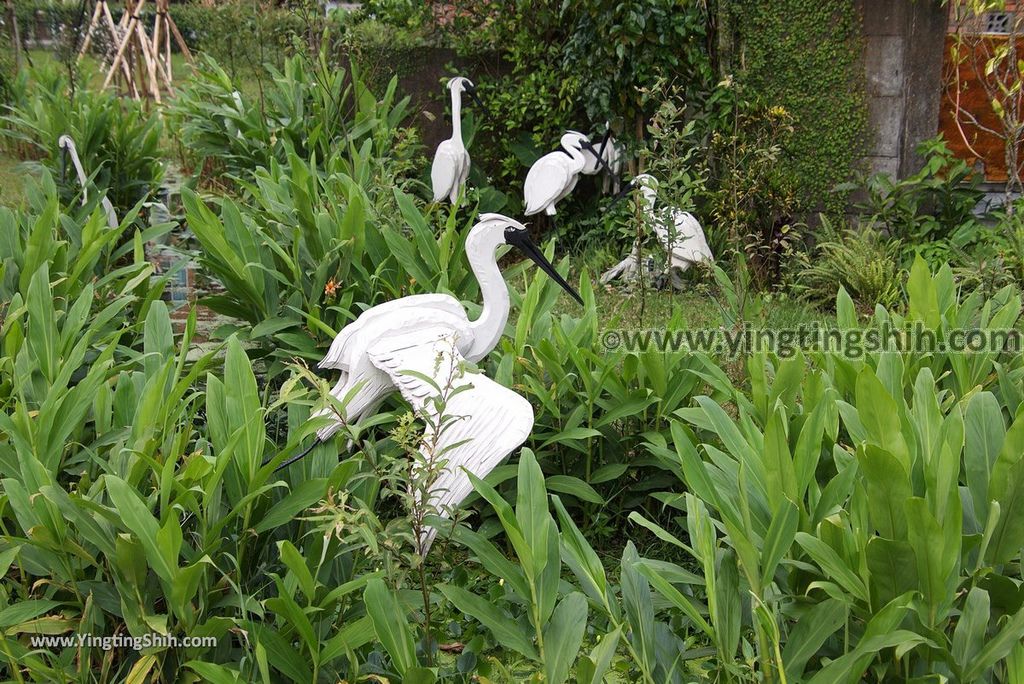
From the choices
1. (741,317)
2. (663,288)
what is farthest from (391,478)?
(663,288)

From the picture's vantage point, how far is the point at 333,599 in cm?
236

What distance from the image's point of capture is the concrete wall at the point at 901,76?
19.8ft

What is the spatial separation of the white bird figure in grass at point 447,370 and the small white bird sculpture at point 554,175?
336cm

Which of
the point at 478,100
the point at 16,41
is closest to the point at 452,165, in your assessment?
the point at 478,100

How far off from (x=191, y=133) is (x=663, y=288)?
4851 mm

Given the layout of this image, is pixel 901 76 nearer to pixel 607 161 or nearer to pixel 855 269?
pixel 855 269

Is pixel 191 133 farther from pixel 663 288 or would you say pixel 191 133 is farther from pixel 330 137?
pixel 663 288

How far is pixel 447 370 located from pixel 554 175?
3950 millimetres

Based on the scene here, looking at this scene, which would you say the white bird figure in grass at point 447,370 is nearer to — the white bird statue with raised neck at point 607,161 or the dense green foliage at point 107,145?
the white bird statue with raised neck at point 607,161

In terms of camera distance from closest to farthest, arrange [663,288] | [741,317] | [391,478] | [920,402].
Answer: [391,478] → [920,402] → [741,317] → [663,288]

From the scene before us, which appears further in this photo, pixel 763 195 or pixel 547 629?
pixel 763 195

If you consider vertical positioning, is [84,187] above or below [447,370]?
above

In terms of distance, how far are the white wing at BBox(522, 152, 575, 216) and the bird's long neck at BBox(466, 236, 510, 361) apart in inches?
139

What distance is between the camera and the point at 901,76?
20.1 feet
